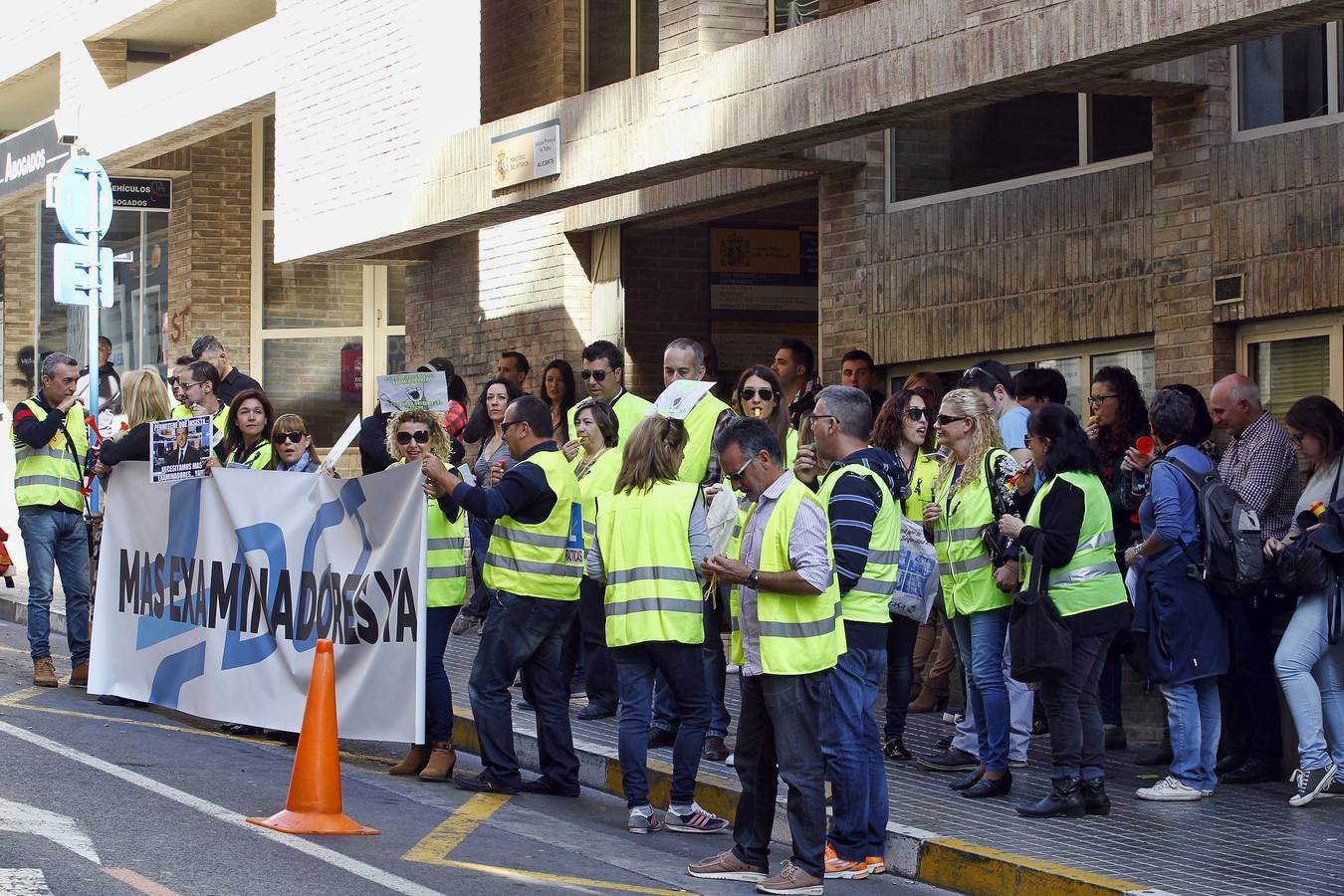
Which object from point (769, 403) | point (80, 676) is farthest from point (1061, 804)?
point (80, 676)

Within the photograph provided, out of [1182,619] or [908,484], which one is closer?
[1182,619]

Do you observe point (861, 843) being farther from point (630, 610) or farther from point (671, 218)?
point (671, 218)

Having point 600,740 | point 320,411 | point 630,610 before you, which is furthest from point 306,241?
point 630,610

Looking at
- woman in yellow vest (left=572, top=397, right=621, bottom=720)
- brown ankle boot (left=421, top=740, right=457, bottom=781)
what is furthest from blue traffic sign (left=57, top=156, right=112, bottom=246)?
brown ankle boot (left=421, top=740, right=457, bottom=781)

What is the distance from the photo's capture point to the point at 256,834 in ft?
25.4

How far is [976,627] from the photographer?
907cm

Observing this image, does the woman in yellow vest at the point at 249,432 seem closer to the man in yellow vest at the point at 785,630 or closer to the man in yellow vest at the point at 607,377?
the man in yellow vest at the point at 607,377

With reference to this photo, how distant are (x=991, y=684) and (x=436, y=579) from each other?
2818 mm

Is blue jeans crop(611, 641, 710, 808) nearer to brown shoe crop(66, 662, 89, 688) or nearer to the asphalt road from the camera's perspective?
the asphalt road

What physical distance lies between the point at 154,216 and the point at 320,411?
429cm

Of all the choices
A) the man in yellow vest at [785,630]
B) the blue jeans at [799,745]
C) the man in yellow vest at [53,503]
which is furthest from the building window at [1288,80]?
the man in yellow vest at [53,503]

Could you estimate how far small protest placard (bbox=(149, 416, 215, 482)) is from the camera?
10.9 meters

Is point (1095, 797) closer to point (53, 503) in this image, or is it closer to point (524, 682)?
point (524, 682)

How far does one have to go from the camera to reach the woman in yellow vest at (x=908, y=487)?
982cm
